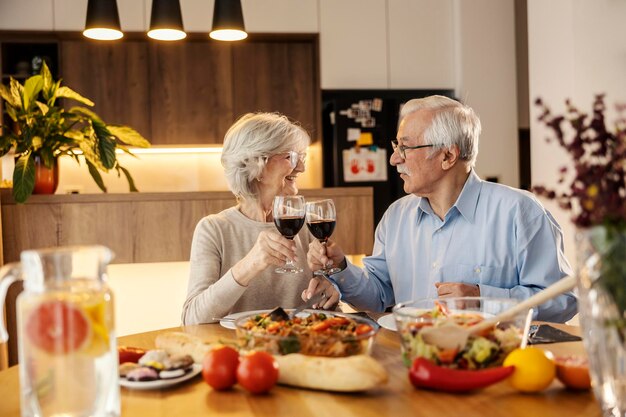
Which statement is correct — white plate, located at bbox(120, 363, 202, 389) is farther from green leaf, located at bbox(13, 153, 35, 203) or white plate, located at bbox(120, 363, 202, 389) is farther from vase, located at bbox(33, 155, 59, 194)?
vase, located at bbox(33, 155, 59, 194)

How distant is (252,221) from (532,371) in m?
1.27

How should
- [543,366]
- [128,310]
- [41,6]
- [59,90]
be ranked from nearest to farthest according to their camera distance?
[543,366], [59,90], [128,310], [41,6]

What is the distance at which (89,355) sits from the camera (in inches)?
38.5

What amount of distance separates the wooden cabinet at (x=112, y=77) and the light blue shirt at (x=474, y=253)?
3.35 meters

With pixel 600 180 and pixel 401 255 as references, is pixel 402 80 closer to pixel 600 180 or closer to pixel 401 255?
pixel 401 255

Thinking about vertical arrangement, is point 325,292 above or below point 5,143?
below

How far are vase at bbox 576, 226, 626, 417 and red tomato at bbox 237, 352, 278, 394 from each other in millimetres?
483

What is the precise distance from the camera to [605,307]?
920 mm

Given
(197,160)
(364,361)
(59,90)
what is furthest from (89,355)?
(197,160)

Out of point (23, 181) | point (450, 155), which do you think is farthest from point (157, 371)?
point (23, 181)

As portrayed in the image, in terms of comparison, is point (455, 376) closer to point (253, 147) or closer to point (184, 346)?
point (184, 346)

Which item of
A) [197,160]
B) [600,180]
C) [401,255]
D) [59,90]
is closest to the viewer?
[600,180]

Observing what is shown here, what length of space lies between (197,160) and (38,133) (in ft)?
7.45

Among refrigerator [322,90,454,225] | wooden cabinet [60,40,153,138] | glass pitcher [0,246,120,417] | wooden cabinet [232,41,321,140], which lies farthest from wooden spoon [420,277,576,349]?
wooden cabinet [60,40,153,138]
